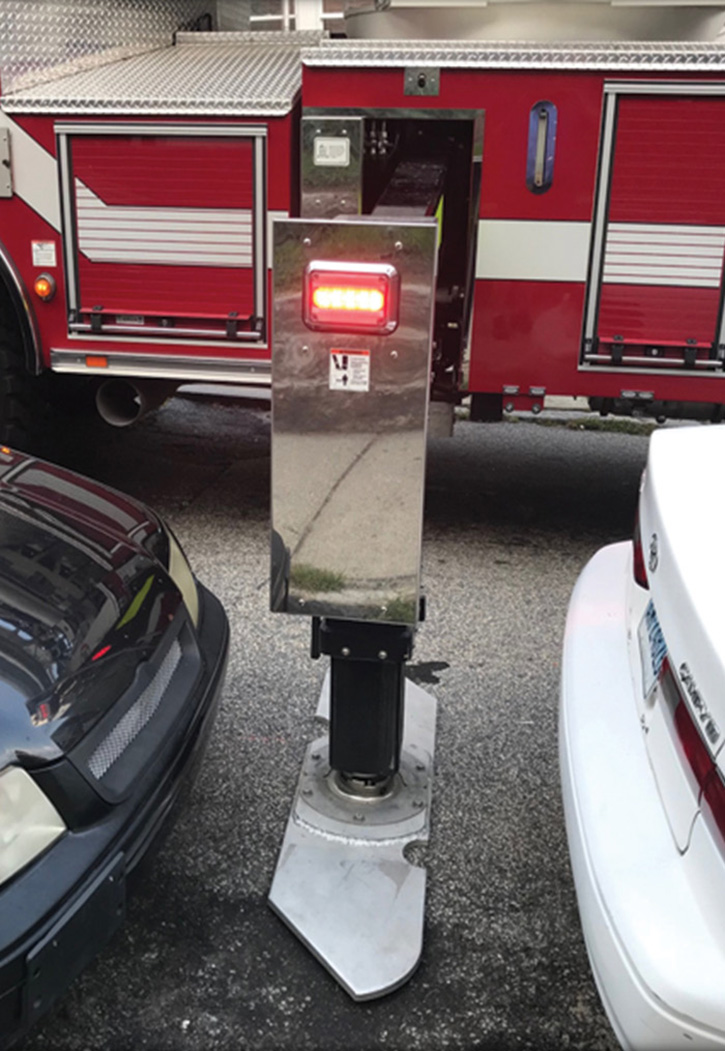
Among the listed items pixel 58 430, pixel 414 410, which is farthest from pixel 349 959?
pixel 58 430

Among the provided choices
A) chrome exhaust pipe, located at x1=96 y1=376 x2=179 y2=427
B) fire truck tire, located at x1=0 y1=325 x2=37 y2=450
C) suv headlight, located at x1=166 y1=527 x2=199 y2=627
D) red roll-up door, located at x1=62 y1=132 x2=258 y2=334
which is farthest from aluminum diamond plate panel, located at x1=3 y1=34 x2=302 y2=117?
suv headlight, located at x1=166 y1=527 x2=199 y2=627

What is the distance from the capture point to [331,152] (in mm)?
2877

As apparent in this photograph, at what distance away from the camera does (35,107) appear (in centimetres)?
435

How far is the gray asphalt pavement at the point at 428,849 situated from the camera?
223cm

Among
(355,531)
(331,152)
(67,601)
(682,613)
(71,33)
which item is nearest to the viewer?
(682,613)

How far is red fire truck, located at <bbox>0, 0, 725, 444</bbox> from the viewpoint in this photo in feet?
13.1

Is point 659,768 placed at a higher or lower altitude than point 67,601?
lower

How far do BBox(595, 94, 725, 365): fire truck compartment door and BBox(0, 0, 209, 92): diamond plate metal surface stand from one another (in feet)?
8.19

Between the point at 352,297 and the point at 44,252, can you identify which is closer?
the point at 352,297

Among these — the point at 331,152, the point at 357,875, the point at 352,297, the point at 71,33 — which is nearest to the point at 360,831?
the point at 357,875

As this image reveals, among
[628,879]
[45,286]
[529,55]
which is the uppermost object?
[529,55]

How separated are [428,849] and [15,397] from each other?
3113 mm

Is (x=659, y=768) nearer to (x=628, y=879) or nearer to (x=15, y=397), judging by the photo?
(x=628, y=879)

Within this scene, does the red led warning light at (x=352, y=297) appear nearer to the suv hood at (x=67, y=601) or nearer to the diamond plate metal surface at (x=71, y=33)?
the suv hood at (x=67, y=601)
